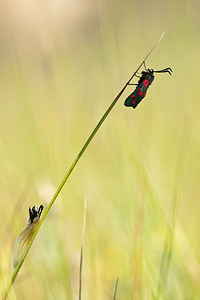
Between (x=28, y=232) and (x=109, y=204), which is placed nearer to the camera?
(x=28, y=232)

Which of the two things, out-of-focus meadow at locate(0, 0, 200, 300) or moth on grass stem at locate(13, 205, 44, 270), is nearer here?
moth on grass stem at locate(13, 205, 44, 270)

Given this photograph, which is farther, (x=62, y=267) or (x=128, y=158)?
(x=128, y=158)

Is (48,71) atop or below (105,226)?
atop

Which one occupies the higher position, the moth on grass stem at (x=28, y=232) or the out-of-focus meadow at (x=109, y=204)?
the moth on grass stem at (x=28, y=232)

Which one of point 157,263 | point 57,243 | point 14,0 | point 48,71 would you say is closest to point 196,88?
point 48,71

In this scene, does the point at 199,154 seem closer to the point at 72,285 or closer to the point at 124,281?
the point at 124,281

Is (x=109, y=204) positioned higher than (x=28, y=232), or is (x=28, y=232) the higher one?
(x=28, y=232)

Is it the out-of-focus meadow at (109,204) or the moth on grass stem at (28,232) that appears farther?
the out-of-focus meadow at (109,204)

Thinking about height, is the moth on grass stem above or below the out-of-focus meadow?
above
